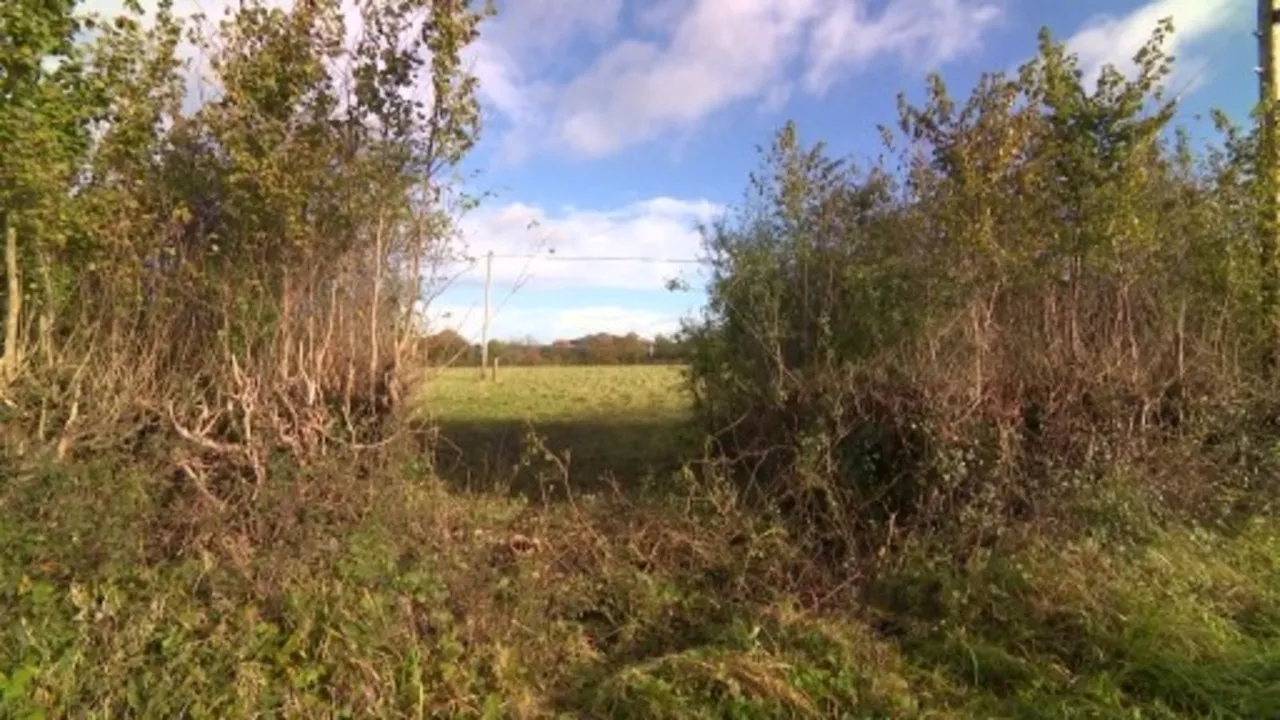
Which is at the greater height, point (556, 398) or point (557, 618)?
point (556, 398)

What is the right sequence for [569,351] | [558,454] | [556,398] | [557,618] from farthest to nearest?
[569,351], [556,398], [558,454], [557,618]

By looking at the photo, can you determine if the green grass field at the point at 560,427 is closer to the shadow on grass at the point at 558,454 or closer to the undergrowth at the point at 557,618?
the shadow on grass at the point at 558,454

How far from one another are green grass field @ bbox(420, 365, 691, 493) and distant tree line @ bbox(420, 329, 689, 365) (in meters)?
0.19

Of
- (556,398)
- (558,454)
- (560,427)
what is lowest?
(558,454)

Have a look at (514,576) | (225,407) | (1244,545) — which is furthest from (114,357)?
(1244,545)

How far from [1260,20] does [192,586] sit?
10.8 m

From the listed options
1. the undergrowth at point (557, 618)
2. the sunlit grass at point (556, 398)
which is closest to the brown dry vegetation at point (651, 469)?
the undergrowth at point (557, 618)

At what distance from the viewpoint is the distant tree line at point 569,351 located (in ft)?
25.0

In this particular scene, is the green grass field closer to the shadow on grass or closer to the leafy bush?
the shadow on grass

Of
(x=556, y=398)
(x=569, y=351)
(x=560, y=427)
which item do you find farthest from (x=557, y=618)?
(x=569, y=351)

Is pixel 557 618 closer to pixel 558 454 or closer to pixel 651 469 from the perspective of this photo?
pixel 651 469

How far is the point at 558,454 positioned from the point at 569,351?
66.2 ft

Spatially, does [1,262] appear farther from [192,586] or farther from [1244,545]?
[1244,545]

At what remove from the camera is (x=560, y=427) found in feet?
40.7
